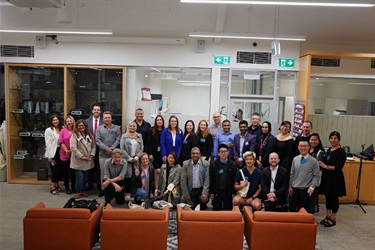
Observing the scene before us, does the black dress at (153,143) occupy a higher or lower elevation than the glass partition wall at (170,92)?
lower

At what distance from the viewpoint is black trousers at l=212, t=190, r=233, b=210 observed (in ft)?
17.3

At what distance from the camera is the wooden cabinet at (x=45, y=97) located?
284 inches

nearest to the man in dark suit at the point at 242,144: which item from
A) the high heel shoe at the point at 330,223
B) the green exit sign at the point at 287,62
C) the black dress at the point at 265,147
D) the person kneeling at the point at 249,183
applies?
the black dress at the point at 265,147

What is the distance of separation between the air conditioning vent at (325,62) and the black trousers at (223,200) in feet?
12.3

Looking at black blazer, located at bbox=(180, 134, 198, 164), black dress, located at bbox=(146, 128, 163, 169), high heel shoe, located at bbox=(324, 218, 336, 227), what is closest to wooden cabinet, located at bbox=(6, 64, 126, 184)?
black dress, located at bbox=(146, 128, 163, 169)

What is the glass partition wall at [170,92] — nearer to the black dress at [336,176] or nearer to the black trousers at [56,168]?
the black trousers at [56,168]

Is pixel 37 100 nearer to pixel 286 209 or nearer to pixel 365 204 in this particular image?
pixel 286 209

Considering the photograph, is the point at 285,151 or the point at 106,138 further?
the point at 106,138

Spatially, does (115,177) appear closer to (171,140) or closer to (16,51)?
(171,140)

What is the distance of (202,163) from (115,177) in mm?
1581

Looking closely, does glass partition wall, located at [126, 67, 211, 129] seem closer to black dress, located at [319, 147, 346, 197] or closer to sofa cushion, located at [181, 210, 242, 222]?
black dress, located at [319, 147, 346, 197]

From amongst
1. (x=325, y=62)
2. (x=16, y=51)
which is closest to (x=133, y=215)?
(x=16, y=51)

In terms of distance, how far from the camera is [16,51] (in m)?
7.07

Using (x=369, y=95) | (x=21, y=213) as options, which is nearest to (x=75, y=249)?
(x=21, y=213)
